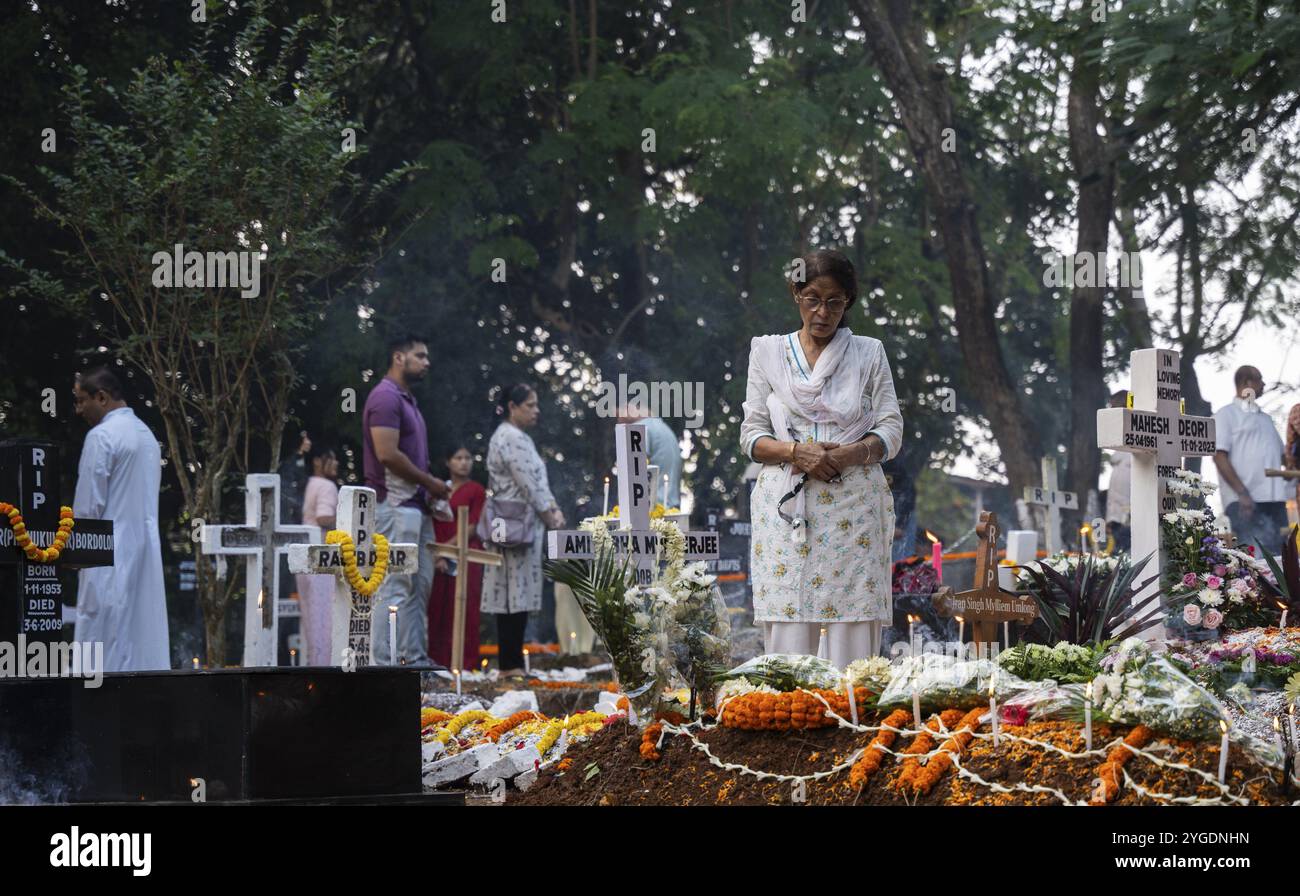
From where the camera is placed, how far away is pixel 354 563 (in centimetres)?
815

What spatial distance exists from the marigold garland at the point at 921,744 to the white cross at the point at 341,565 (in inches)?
135

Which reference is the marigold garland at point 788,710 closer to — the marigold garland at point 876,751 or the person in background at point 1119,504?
the marigold garland at point 876,751

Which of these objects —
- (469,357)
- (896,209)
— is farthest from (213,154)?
(896,209)

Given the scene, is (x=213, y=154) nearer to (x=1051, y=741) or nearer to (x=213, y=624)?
(x=213, y=624)

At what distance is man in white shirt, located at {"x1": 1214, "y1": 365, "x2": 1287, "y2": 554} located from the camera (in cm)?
1438

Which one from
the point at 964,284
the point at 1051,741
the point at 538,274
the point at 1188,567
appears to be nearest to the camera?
the point at 1051,741

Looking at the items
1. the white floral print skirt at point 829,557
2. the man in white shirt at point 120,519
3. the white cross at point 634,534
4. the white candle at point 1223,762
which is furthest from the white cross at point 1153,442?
the man in white shirt at point 120,519

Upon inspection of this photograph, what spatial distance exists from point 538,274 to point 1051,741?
17.6 meters

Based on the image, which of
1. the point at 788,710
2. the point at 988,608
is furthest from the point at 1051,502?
the point at 788,710

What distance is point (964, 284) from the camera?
20156mm

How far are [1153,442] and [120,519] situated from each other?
20.4 feet

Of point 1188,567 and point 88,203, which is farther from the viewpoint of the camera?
point 88,203

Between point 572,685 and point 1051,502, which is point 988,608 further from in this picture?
point 1051,502
